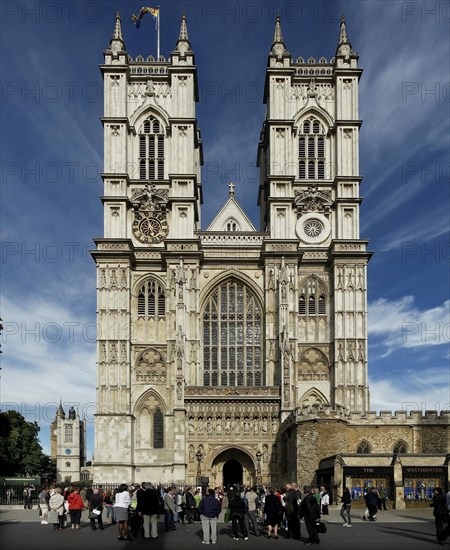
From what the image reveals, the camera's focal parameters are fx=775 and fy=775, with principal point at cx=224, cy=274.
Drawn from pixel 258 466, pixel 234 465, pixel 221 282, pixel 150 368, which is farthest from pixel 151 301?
pixel 258 466

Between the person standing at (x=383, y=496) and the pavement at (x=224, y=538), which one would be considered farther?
the person standing at (x=383, y=496)

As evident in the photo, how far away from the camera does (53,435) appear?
136000mm

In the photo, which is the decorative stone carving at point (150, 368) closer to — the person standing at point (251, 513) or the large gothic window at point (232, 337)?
the large gothic window at point (232, 337)

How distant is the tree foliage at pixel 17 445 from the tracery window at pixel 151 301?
16642 millimetres

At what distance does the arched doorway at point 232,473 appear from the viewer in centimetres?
5338


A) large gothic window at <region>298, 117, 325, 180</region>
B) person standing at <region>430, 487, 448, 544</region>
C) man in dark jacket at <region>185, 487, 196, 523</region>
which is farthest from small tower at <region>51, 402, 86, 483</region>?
person standing at <region>430, 487, 448, 544</region>

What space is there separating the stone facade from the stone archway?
123mm

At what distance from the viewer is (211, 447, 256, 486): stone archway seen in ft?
169

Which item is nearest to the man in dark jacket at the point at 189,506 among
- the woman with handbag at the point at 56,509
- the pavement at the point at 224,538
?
the pavement at the point at 224,538

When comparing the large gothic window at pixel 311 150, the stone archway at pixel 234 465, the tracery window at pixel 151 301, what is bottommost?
the stone archway at pixel 234 465

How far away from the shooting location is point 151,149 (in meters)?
58.4

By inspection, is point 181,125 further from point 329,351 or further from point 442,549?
point 442,549

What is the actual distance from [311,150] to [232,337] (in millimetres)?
15391

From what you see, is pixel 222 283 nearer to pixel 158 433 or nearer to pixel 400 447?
pixel 158 433
